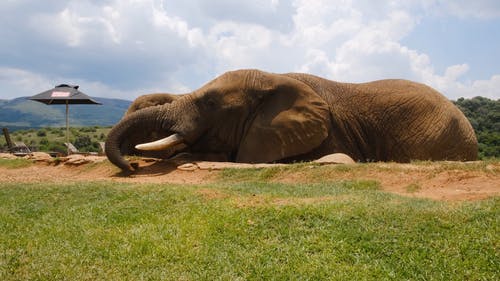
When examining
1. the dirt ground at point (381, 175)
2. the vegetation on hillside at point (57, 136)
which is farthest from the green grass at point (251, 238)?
the vegetation on hillside at point (57, 136)

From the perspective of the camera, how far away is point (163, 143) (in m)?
12.3

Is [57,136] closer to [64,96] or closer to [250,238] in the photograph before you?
[64,96]

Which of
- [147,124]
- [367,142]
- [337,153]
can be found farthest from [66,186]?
[367,142]

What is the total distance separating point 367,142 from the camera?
13.3 metres

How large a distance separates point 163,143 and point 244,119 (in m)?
2.19

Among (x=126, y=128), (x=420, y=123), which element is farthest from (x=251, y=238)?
(x=420, y=123)

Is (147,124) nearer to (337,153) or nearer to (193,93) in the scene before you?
(193,93)

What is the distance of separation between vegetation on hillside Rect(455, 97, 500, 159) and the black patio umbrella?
16.0m

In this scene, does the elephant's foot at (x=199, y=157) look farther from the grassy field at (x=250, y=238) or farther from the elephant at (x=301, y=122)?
the grassy field at (x=250, y=238)

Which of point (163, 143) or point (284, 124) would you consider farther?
point (284, 124)

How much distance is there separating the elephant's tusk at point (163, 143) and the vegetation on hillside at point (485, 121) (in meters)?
11.7

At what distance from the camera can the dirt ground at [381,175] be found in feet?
27.7

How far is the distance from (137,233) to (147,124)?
7.42 metres

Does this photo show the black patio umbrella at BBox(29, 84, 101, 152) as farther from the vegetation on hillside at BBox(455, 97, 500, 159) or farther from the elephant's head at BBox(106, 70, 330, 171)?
the vegetation on hillside at BBox(455, 97, 500, 159)
